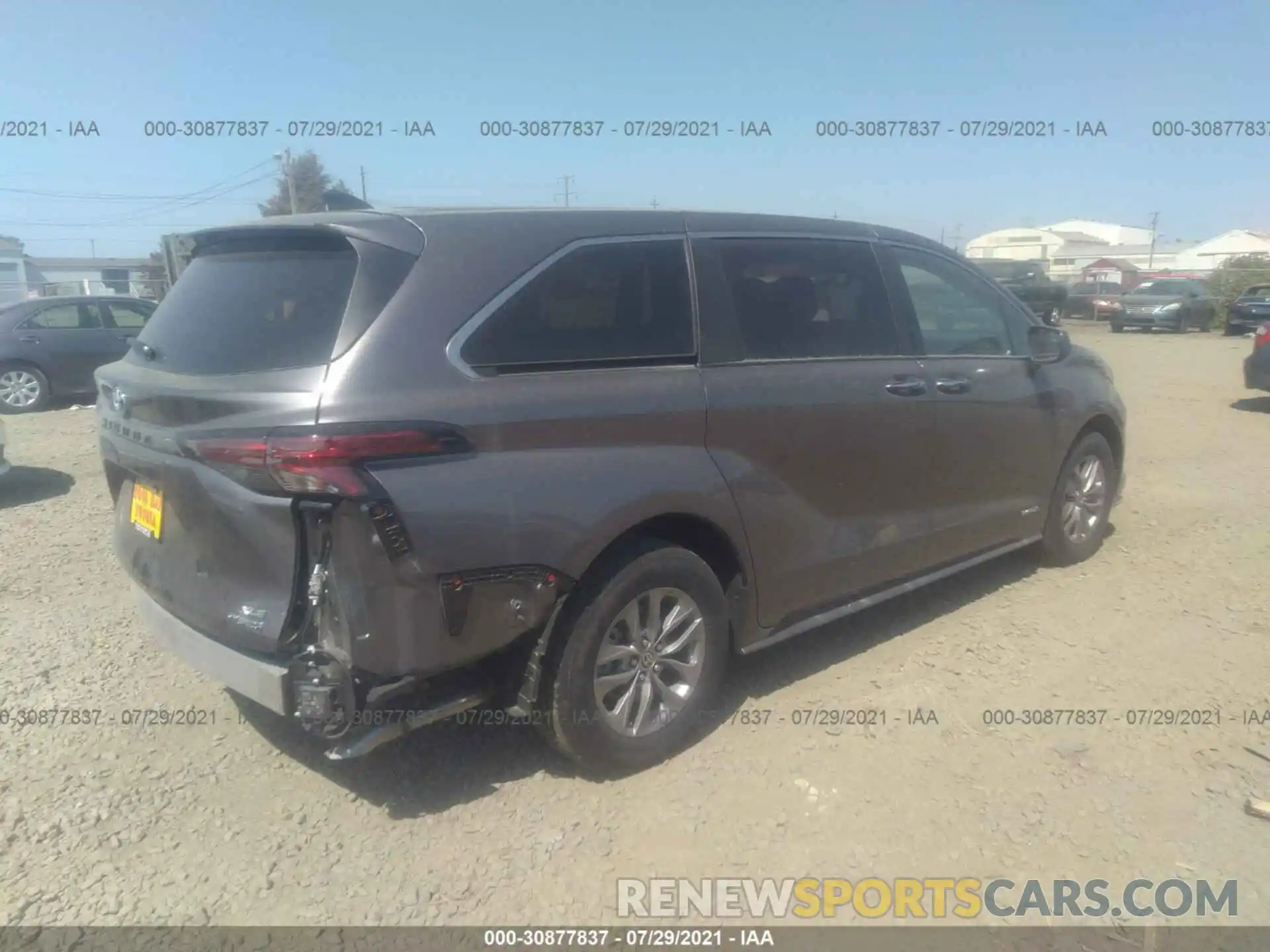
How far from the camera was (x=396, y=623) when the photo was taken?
8.91 feet

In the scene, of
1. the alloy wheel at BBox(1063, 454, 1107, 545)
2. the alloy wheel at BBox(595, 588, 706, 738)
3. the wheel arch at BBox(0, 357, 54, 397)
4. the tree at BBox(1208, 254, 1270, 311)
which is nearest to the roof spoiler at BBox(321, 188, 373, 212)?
the alloy wheel at BBox(595, 588, 706, 738)

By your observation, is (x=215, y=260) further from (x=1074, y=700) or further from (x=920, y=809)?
(x=1074, y=700)

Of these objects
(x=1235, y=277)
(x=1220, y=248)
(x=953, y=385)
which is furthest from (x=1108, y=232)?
(x=953, y=385)

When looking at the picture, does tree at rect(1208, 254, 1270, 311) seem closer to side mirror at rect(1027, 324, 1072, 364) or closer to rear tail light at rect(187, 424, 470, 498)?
side mirror at rect(1027, 324, 1072, 364)

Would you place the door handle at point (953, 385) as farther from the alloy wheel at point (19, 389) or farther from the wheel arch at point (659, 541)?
the alloy wheel at point (19, 389)

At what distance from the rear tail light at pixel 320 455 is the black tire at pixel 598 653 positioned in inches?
30.8

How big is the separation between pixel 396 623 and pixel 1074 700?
2799 mm

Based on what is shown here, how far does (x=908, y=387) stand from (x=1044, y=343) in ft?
4.11

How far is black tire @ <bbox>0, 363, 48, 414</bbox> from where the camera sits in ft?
38.4

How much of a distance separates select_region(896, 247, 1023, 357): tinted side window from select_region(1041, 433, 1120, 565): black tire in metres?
0.88

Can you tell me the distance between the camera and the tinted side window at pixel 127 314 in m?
12.7

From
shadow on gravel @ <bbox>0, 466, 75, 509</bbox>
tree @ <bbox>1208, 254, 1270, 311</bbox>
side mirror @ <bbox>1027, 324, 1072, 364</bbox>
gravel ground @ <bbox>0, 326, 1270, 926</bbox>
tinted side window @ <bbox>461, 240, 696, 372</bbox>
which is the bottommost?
gravel ground @ <bbox>0, 326, 1270, 926</bbox>

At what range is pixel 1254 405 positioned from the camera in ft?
38.1

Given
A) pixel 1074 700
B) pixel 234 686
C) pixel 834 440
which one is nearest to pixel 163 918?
pixel 234 686
